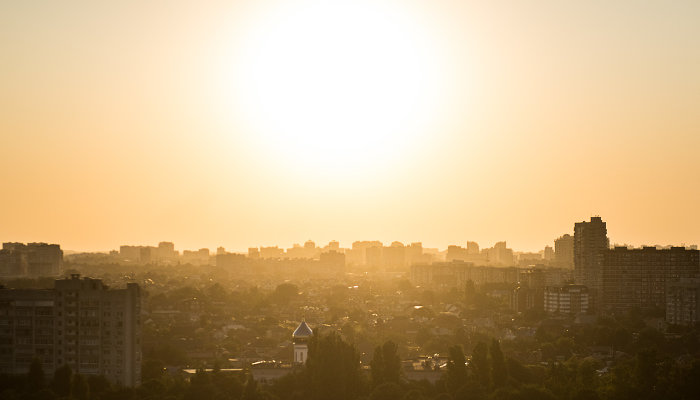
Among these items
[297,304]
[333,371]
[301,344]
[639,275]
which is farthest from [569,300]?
[333,371]

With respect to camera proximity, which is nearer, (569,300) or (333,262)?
(569,300)

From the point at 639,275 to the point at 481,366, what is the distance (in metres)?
53.7

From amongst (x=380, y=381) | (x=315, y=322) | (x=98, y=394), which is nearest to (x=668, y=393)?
(x=380, y=381)

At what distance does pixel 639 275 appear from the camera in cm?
10019

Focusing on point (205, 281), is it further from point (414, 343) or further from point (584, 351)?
point (584, 351)

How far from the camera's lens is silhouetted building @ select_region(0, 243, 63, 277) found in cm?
13250

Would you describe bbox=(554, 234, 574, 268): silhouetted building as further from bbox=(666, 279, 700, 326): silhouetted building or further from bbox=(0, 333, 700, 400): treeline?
bbox=(0, 333, 700, 400): treeline

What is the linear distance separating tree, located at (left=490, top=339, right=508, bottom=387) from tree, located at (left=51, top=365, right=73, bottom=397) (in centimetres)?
1547

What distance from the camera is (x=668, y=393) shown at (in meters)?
44.8

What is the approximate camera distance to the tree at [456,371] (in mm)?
48562

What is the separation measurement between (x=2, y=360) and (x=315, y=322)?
132 ft

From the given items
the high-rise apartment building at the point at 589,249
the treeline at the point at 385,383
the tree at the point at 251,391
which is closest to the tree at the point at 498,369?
the treeline at the point at 385,383

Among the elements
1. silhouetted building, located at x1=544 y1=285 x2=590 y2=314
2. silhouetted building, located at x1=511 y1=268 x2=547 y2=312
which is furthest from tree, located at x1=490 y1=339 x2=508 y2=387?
silhouetted building, located at x1=511 y1=268 x2=547 y2=312

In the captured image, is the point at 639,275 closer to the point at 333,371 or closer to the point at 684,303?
the point at 684,303
